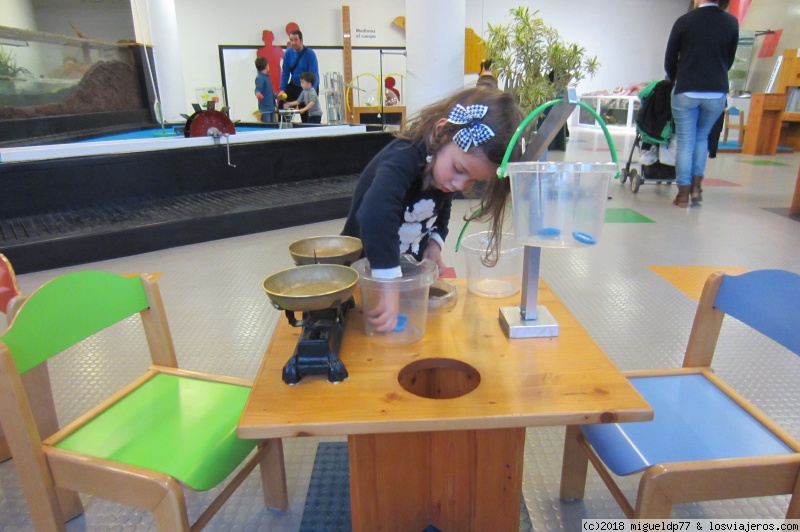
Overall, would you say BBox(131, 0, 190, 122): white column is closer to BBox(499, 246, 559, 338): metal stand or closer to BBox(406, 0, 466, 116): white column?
BBox(406, 0, 466, 116): white column

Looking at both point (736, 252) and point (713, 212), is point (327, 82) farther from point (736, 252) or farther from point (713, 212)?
point (736, 252)

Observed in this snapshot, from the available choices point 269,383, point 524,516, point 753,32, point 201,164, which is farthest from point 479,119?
point 753,32

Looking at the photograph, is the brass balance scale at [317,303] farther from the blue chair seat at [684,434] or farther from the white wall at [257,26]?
the white wall at [257,26]

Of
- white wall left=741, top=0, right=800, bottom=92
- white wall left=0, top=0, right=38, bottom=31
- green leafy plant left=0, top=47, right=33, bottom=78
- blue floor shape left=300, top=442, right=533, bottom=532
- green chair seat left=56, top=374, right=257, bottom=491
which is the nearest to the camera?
green chair seat left=56, top=374, right=257, bottom=491

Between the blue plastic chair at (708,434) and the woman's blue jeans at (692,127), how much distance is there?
3.20m

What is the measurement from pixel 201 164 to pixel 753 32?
883cm

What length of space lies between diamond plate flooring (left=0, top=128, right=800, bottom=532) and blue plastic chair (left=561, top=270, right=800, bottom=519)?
0.34 m

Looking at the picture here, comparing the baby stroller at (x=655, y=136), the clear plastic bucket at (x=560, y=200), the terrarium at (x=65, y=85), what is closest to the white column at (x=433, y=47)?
the baby stroller at (x=655, y=136)

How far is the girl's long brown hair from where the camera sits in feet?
3.31

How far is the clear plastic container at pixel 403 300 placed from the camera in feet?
2.94

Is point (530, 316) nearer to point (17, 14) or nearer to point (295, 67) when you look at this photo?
point (295, 67)

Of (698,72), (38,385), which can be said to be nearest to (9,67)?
(38,385)

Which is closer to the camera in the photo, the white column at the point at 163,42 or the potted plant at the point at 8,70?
the potted plant at the point at 8,70

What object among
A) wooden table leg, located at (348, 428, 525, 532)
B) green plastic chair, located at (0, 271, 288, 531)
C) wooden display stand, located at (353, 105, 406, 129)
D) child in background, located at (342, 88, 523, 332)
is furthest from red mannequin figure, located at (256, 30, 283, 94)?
wooden table leg, located at (348, 428, 525, 532)
